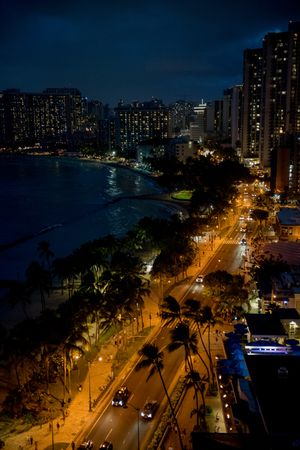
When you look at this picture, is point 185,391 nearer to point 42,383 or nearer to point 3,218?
point 42,383

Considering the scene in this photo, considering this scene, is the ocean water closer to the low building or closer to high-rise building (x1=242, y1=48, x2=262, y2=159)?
the low building

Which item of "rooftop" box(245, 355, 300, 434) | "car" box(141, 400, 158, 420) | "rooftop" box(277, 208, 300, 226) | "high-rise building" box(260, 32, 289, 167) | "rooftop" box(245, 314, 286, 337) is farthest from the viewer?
"high-rise building" box(260, 32, 289, 167)

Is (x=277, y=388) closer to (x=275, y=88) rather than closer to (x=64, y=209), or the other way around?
(x=64, y=209)

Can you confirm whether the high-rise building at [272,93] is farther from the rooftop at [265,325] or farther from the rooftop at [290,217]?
the rooftop at [265,325]

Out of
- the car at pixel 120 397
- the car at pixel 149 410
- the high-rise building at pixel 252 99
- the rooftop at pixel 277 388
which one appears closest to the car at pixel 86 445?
the car at pixel 149 410

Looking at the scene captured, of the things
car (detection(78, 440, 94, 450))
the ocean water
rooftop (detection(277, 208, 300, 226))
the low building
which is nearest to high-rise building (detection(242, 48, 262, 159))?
the ocean water

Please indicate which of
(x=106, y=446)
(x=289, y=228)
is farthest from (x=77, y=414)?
(x=289, y=228)

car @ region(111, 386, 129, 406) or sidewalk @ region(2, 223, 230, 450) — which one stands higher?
car @ region(111, 386, 129, 406)
